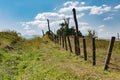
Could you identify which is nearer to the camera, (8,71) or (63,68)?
(63,68)

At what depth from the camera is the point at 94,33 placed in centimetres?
10006

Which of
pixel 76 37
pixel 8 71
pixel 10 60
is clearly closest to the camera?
pixel 8 71

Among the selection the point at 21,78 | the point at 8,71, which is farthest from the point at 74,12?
the point at 21,78

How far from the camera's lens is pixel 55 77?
514 inches

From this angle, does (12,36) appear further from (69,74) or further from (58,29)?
(58,29)

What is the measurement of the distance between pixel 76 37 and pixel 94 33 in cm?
7522

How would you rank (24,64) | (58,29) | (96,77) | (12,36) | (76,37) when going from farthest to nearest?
(58,29) < (12,36) < (76,37) < (24,64) < (96,77)

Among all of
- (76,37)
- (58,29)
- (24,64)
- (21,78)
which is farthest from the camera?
(58,29)

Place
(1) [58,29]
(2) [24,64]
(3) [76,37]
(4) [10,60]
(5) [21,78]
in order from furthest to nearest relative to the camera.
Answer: (1) [58,29]
(3) [76,37]
(4) [10,60]
(2) [24,64]
(5) [21,78]

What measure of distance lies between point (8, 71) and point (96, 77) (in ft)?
19.7

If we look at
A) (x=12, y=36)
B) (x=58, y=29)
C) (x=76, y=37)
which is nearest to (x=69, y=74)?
(x=76, y=37)

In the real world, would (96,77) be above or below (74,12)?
below

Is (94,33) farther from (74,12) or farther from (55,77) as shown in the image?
(55,77)

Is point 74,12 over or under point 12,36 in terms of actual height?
over
